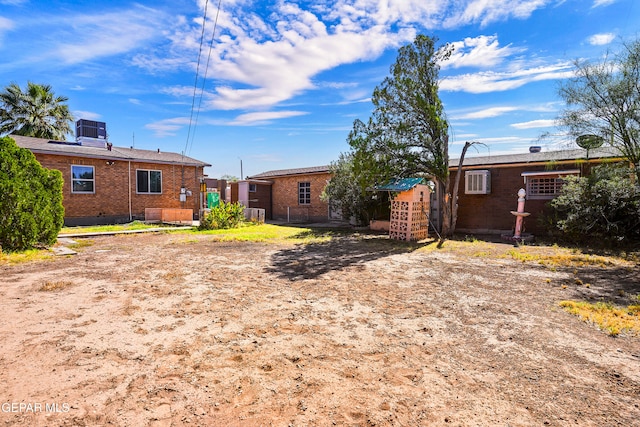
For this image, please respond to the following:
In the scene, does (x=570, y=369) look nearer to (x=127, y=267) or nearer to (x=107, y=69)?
(x=127, y=267)

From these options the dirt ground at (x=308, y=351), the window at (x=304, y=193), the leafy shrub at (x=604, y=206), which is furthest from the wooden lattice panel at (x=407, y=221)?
the window at (x=304, y=193)

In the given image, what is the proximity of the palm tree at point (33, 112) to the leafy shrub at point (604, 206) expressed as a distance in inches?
1157

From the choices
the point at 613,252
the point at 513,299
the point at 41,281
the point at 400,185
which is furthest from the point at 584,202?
the point at 41,281

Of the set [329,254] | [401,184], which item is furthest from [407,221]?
[329,254]

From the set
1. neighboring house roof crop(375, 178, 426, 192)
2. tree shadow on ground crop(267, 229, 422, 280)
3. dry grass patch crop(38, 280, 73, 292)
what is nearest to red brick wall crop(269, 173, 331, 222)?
neighboring house roof crop(375, 178, 426, 192)

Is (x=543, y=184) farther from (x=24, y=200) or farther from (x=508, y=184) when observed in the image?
(x=24, y=200)

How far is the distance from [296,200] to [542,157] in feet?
44.4

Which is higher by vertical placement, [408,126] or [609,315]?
[408,126]

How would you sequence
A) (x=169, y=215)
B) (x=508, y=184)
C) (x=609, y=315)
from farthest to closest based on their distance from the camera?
1. (x=169, y=215)
2. (x=508, y=184)
3. (x=609, y=315)

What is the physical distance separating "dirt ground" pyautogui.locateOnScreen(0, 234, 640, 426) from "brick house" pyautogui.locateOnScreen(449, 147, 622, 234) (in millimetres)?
7271

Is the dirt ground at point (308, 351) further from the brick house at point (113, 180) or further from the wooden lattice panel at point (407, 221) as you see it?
the brick house at point (113, 180)

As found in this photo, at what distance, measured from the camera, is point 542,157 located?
43.9 ft

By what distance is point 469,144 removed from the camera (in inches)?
490

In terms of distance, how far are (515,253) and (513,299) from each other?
15.7 ft
